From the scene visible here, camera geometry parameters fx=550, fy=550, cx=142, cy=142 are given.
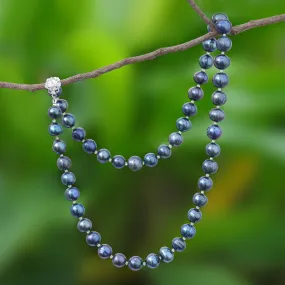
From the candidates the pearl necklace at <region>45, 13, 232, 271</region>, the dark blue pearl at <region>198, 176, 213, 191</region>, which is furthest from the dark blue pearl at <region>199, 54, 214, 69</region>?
the dark blue pearl at <region>198, 176, 213, 191</region>

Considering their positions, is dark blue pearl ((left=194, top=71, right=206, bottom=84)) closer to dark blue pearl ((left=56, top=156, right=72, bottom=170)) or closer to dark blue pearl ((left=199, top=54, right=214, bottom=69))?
dark blue pearl ((left=199, top=54, right=214, bottom=69))

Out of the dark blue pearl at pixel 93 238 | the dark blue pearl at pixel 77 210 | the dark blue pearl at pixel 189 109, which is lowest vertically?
the dark blue pearl at pixel 93 238

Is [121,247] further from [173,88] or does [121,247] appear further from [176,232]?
[173,88]

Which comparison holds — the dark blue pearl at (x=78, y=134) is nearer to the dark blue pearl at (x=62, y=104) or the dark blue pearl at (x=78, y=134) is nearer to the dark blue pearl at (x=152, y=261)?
the dark blue pearl at (x=62, y=104)

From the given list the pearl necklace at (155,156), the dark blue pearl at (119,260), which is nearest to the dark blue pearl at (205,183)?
the pearl necklace at (155,156)

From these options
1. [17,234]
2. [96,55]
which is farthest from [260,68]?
[17,234]
